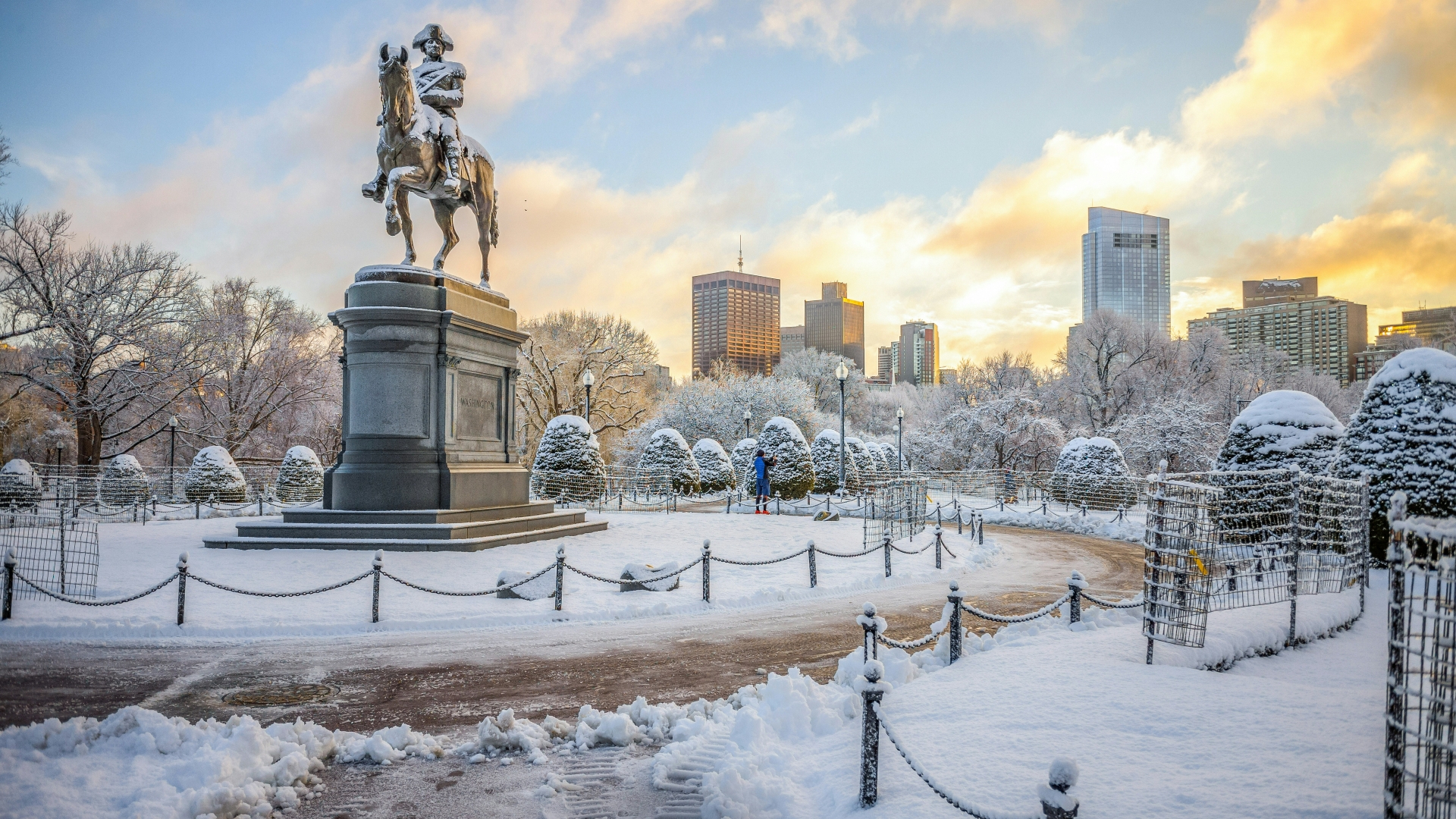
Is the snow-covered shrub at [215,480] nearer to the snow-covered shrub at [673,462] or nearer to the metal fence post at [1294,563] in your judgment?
the snow-covered shrub at [673,462]

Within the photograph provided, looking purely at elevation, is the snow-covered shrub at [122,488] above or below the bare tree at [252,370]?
below

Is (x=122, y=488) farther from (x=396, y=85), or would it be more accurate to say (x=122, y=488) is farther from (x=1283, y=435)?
(x=1283, y=435)

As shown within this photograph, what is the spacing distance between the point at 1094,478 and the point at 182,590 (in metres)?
27.2

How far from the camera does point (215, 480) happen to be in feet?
94.0

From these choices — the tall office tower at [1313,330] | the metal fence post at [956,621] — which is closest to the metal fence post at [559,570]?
the metal fence post at [956,621]

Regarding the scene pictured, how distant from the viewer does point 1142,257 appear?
10975 cm

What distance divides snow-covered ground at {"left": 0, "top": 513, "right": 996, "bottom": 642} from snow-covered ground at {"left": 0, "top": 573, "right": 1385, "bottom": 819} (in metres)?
4.55

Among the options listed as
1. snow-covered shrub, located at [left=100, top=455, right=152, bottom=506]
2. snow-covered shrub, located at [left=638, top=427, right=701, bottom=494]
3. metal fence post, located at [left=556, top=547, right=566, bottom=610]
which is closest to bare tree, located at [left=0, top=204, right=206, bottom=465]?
snow-covered shrub, located at [left=100, top=455, right=152, bottom=506]

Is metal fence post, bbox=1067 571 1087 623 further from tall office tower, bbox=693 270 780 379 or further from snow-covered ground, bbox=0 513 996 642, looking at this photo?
tall office tower, bbox=693 270 780 379

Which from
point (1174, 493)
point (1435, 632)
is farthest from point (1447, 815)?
point (1174, 493)

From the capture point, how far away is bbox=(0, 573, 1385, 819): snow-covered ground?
434 centimetres

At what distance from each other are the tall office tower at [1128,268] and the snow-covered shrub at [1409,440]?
10171 cm

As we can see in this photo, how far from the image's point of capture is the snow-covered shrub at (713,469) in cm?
3581

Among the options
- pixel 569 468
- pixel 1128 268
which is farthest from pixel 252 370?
pixel 1128 268
